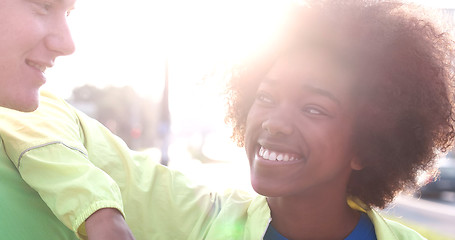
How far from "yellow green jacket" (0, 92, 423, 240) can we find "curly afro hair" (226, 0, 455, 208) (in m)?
0.31

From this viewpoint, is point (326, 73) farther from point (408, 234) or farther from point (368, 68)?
point (408, 234)

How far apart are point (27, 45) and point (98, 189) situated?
545mm

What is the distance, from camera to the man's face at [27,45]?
2045mm

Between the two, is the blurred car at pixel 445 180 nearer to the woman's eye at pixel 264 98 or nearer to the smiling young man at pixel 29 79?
the woman's eye at pixel 264 98

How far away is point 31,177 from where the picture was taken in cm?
218

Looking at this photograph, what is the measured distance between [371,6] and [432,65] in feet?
1.30

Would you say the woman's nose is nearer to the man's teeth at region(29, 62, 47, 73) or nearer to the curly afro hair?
the curly afro hair

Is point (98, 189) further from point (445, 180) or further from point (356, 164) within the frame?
point (445, 180)

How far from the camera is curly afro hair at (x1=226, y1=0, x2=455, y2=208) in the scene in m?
2.81

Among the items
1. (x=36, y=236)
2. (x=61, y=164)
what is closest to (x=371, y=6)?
(x=61, y=164)

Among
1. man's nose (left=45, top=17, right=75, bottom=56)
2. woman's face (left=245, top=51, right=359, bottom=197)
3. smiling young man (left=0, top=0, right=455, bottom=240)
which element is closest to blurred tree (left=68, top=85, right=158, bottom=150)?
smiling young man (left=0, top=0, right=455, bottom=240)

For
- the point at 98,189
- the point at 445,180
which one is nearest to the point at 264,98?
the point at 98,189

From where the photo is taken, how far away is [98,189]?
81.7 inches

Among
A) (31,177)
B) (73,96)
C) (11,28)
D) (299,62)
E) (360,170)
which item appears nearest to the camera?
(11,28)
